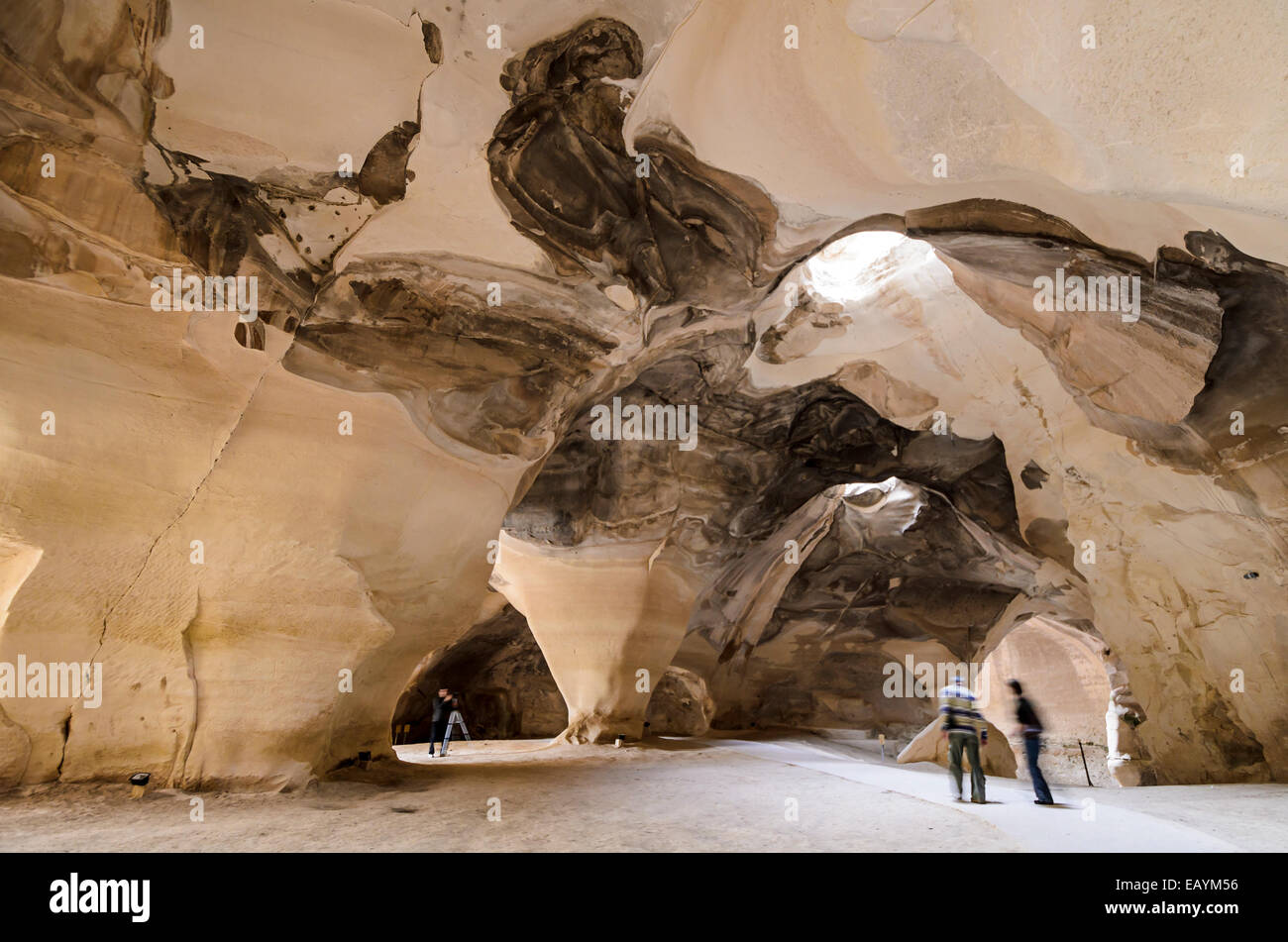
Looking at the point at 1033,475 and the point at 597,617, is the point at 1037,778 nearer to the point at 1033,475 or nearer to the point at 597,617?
the point at 1033,475

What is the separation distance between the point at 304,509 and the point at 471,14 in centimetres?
307

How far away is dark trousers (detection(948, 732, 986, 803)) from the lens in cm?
457

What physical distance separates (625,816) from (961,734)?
2.35 meters

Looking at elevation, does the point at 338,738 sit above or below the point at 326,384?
below

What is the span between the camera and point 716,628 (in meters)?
12.3

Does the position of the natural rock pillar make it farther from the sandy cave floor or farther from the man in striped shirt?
the man in striped shirt

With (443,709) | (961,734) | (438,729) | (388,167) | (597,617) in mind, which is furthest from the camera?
(597,617)

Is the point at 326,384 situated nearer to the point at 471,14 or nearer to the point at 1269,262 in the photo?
the point at 471,14

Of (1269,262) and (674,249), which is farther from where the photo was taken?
Result: (674,249)

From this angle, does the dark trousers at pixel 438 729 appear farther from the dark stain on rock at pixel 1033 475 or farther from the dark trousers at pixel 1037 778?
the dark stain on rock at pixel 1033 475

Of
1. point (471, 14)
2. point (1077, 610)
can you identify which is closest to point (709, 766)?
point (471, 14)

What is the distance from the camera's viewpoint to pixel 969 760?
15.0 ft

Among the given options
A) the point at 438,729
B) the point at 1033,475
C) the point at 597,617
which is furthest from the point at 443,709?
the point at 1033,475

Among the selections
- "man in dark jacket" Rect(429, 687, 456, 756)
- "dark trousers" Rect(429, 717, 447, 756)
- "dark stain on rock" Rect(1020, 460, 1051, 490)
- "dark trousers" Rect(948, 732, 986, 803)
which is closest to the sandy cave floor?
"dark trousers" Rect(948, 732, 986, 803)
